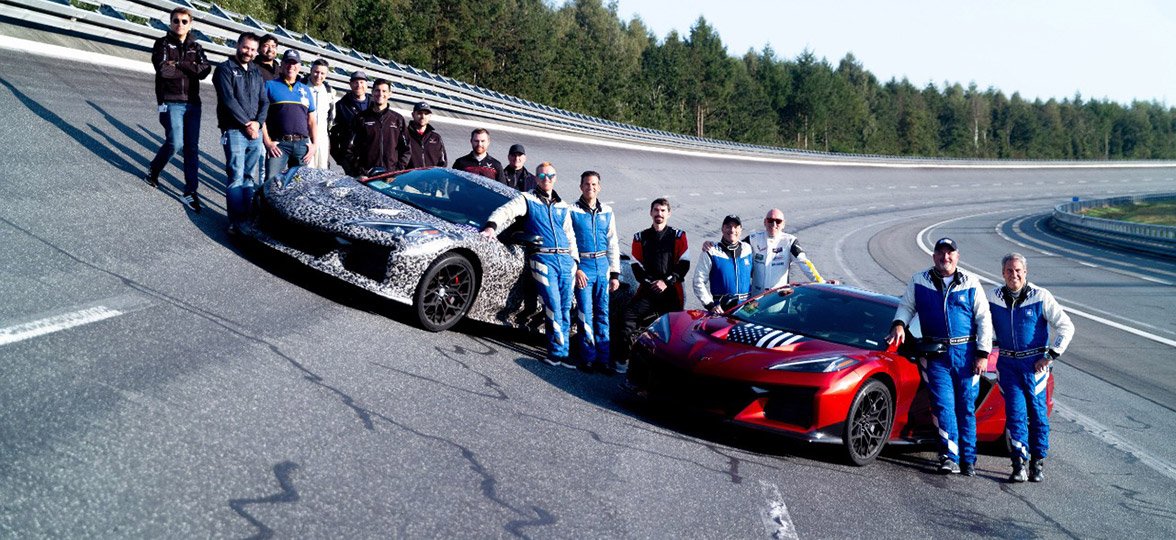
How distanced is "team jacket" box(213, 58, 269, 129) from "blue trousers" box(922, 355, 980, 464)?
253 inches

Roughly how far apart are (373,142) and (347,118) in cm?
39

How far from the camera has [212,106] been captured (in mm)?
15633

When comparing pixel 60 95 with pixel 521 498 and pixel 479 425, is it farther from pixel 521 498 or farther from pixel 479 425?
pixel 521 498

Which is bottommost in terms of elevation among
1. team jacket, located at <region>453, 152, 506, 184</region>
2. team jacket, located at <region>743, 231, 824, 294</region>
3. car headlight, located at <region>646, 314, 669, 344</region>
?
car headlight, located at <region>646, 314, 669, 344</region>

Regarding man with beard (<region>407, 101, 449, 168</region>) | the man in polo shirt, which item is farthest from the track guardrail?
the man in polo shirt

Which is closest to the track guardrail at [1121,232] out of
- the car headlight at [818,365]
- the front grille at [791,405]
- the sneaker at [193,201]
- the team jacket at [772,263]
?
the team jacket at [772,263]

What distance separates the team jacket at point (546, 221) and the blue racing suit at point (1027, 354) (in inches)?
132

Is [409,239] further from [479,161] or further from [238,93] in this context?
[479,161]

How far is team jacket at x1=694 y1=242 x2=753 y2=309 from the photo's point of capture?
8953 millimetres

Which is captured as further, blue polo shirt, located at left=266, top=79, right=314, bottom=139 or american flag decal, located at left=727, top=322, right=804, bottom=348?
blue polo shirt, located at left=266, top=79, right=314, bottom=139

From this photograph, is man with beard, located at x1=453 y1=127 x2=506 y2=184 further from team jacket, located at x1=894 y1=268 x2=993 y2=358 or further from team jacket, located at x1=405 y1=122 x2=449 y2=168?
team jacket, located at x1=894 y1=268 x2=993 y2=358

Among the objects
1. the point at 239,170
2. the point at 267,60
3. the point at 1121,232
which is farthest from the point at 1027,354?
the point at 1121,232

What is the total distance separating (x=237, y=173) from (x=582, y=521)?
20.0 ft

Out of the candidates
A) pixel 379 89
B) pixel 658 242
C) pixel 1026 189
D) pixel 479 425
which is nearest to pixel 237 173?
pixel 379 89
